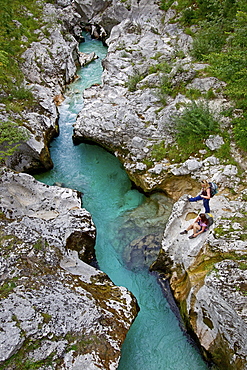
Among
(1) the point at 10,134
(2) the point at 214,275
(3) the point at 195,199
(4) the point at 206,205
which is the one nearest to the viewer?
(2) the point at 214,275

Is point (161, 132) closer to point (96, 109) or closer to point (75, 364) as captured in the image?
point (96, 109)

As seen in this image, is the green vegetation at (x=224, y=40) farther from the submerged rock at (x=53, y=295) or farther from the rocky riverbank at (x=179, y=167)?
the submerged rock at (x=53, y=295)

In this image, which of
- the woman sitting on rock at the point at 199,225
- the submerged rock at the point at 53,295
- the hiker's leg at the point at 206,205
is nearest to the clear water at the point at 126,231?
the submerged rock at the point at 53,295

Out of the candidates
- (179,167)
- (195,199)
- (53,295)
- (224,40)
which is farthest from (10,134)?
(224,40)

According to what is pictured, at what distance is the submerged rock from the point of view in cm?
524

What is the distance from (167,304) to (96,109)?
9.26m

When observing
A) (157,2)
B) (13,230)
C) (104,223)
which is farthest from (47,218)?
(157,2)

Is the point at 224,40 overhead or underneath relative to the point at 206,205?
overhead

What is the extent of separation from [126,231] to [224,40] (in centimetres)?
1057

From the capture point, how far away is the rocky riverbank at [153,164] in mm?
5949

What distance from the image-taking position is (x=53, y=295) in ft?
20.2

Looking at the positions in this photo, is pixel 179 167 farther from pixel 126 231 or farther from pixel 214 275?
pixel 214 275

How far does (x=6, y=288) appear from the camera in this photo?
595 centimetres

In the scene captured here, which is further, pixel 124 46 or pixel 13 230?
pixel 124 46
